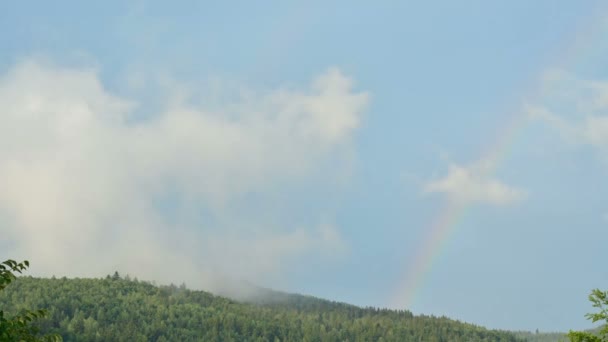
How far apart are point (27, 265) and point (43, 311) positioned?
4.01 feet

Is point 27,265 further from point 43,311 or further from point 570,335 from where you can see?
point 570,335

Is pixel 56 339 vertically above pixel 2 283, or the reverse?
pixel 2 283

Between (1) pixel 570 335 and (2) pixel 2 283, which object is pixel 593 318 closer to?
(1) pixel 570 335

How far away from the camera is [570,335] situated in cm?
3384

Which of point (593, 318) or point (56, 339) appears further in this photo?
point (593, 318)

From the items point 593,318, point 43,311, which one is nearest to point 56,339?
point 43,311

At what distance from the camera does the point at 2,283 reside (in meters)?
18.0

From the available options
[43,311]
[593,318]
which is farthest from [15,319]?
[593,318]

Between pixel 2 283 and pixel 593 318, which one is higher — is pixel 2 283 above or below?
below

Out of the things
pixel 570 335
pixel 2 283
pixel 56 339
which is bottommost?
pixel 56 339

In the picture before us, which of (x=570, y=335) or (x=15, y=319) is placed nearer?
(x=15, y=319)

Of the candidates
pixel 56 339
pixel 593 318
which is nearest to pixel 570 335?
pixel 593 318

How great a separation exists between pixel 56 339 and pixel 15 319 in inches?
47.9

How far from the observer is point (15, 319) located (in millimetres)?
18016
